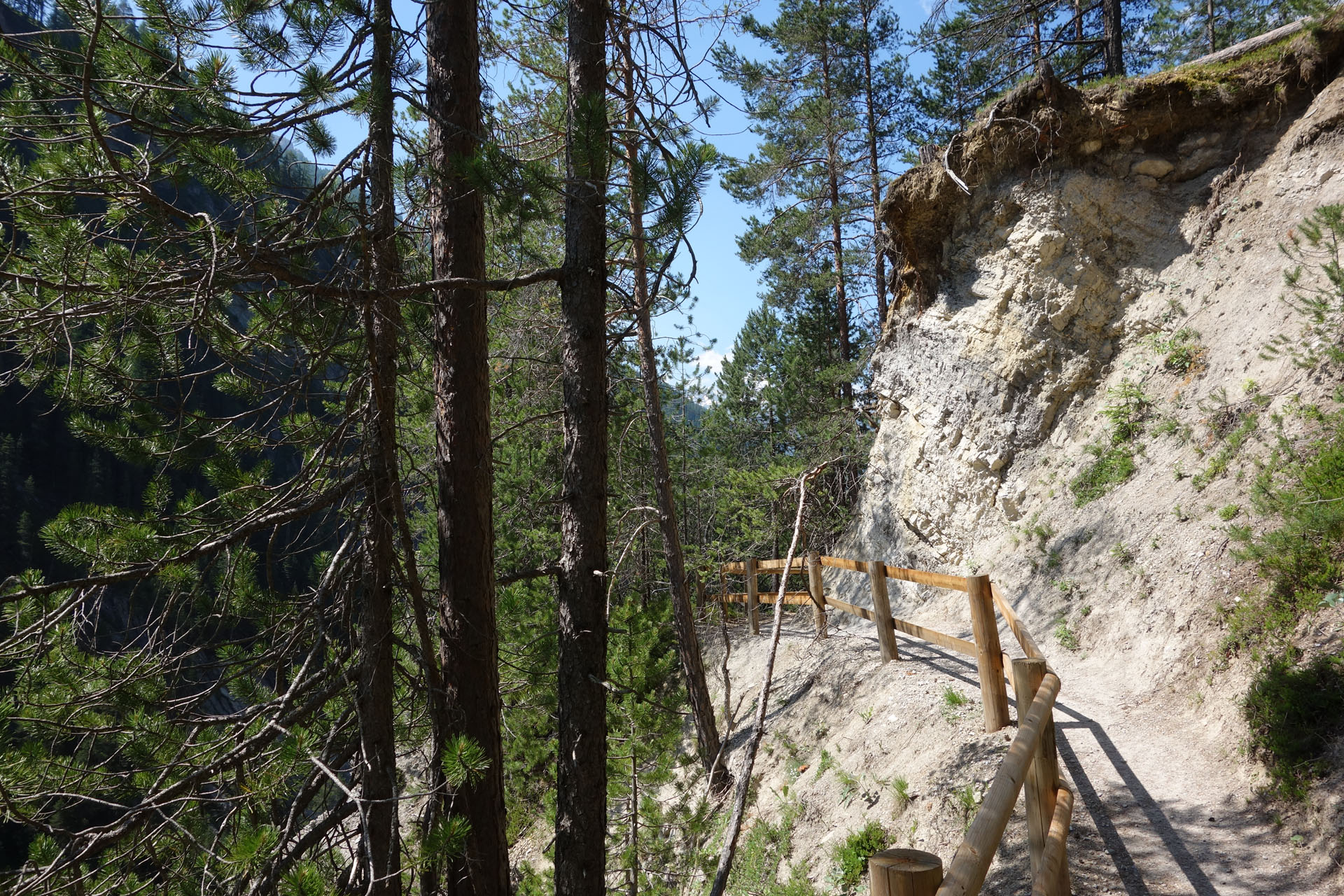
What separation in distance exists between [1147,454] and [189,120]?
9108 millimetres

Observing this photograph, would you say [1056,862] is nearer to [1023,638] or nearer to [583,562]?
[1023,638]

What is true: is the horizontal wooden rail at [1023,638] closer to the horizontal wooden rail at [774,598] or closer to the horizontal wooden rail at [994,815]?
the horizontal wooden rail at [994,815]

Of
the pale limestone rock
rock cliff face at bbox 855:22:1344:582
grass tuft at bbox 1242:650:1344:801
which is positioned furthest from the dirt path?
the pale limestone rock

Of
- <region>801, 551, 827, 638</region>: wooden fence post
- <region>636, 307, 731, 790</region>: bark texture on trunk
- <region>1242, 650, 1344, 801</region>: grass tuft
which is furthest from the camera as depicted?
<region>801, 551, 827, 638</region>: wooden fence post

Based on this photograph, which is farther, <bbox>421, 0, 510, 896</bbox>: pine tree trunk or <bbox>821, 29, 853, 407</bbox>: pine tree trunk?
<bbox>821, 29, 853, 407</bbox>: pine tree trunk

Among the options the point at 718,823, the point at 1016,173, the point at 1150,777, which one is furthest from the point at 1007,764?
the point at 1016,173

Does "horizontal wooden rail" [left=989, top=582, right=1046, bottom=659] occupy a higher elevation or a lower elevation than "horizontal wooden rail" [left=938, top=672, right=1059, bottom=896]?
higher

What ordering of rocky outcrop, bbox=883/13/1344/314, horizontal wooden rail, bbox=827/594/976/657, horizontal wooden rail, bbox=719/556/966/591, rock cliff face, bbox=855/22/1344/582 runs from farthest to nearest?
rocky outcrop, bbox=883/13/1344/314 → rock cliff face, bbox=855/22/1344/582 → horizontal wooden rail, bbox=719/556/966/591 → horizontal wooden rail, bbox=827/594/976/657

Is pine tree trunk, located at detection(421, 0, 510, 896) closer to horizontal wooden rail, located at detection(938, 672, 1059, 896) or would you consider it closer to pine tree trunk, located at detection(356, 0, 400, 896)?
pine tree trunk, located at detection(356, 0, 400, 896)

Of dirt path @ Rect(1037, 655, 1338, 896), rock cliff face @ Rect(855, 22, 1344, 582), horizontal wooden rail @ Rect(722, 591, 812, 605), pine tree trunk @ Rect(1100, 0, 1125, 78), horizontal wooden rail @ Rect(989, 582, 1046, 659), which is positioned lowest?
dirt path @ Rect(1037, 655, 1338, 896)

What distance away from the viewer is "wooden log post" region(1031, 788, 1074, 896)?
2764 millimetres

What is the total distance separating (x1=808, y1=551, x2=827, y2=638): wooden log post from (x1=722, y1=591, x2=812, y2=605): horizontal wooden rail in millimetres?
255

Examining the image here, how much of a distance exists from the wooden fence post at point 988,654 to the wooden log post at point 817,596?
4.47 meters

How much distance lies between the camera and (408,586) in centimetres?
351
